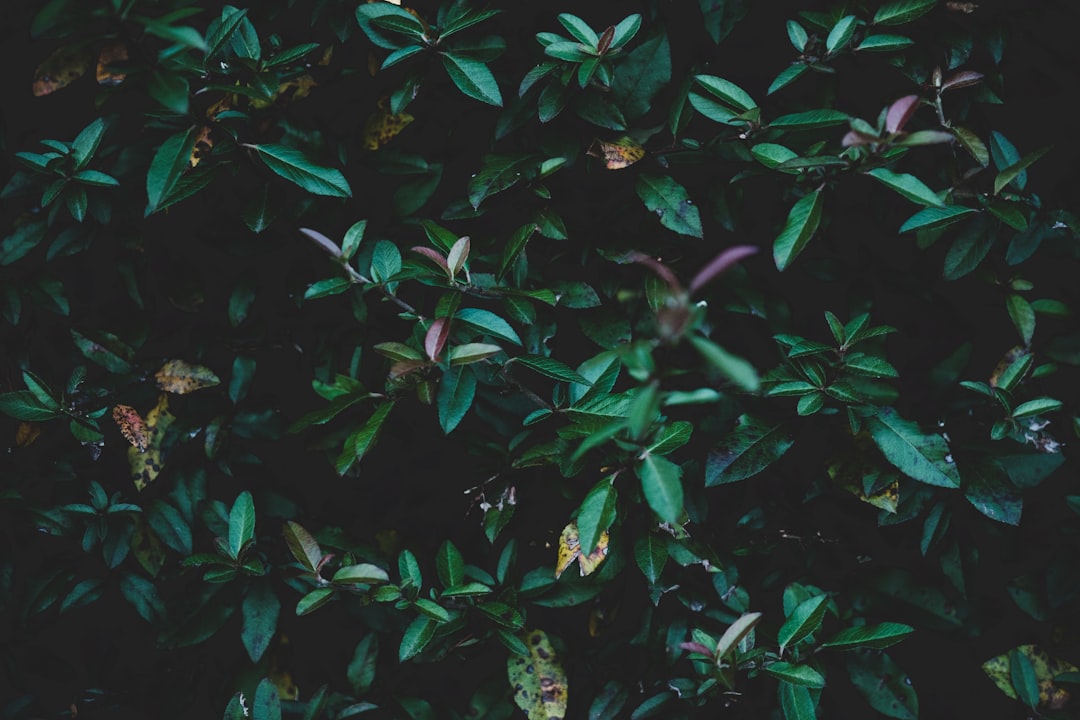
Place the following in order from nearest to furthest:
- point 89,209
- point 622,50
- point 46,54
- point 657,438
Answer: point 657,438 → point 622,50 → point 89,209 → point 46,54

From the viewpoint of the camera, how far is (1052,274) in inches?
63.9

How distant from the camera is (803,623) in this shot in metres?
1.37

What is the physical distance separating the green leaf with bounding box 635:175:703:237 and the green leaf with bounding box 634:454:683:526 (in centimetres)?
50

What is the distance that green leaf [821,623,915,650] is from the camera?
140 cm

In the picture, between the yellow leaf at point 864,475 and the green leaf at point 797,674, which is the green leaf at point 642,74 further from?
the green leaf at point 797,674

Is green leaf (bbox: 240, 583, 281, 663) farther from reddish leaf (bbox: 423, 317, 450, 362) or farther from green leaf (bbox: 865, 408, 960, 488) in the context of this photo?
green leaf (bbox: 865, 408, 960, 488)

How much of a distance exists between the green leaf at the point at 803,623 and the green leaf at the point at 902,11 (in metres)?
1.06

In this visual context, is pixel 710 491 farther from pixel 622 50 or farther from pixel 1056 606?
pixel 622 50

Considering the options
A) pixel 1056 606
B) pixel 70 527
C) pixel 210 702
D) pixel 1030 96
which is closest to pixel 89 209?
pixel 70 527

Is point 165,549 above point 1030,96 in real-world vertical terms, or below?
below

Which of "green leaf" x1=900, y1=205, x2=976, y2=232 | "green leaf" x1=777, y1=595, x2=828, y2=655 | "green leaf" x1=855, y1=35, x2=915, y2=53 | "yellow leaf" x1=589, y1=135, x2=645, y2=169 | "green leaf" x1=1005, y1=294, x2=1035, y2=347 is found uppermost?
"green leaf" x1=855, y1=35, x2=915, y2=53

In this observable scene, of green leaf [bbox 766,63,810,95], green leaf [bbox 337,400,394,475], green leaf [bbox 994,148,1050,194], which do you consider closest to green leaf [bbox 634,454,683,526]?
green leaf [bbox 337,400,394,475]

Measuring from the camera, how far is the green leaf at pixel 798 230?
1250mm

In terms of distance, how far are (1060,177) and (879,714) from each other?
4.03 ft
